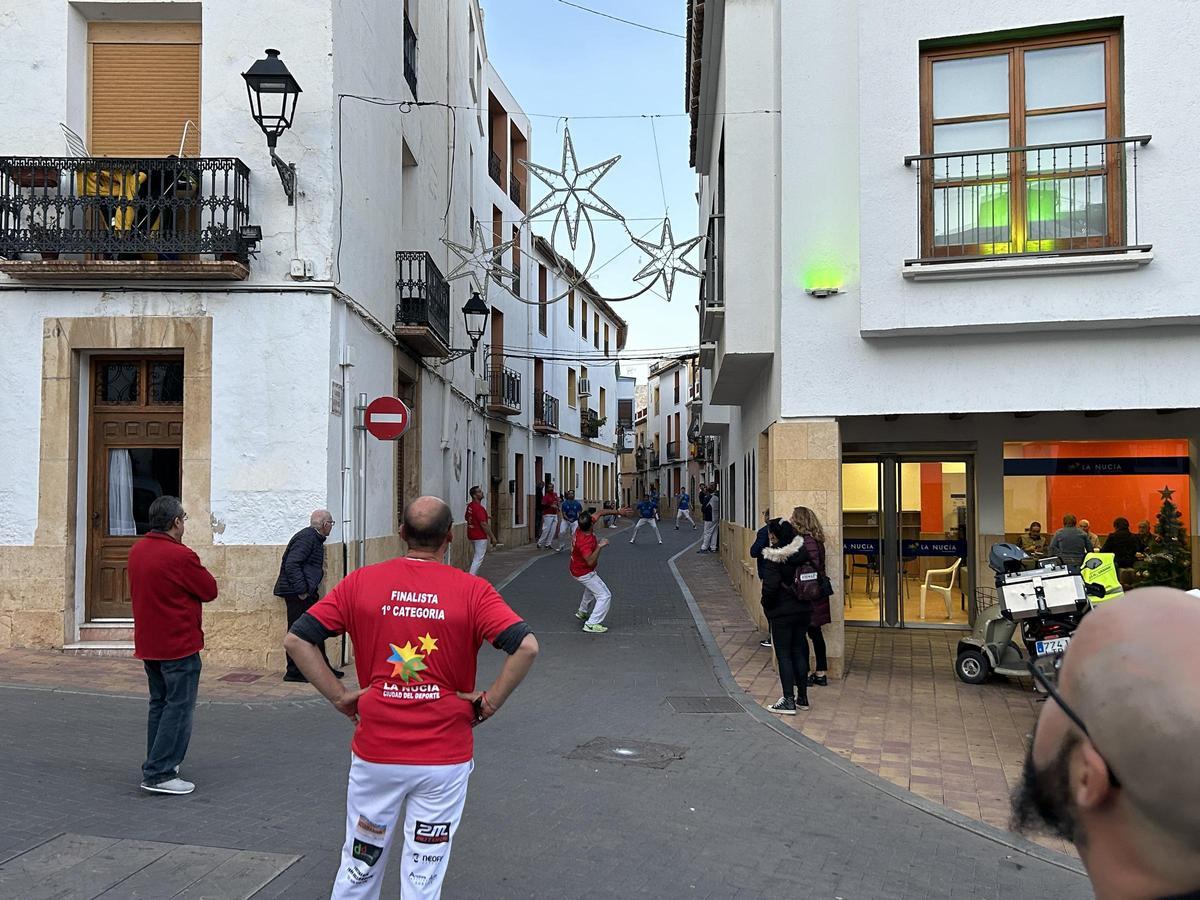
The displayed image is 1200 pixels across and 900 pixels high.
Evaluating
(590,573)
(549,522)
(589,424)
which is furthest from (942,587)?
(589,424)

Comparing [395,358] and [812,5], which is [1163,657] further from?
[395,358]

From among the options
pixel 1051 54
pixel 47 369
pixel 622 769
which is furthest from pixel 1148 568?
pixel 47 369

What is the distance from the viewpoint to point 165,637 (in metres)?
5.62

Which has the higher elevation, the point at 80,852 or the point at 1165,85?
the point at 1165,85

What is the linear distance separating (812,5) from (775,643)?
20.7ft

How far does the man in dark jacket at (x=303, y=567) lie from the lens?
9023 millimetres

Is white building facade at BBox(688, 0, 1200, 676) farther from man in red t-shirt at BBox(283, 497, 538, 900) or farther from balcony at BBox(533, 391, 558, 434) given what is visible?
balcony at BBox(533, 391, 558, 434)

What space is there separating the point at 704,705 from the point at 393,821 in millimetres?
5264

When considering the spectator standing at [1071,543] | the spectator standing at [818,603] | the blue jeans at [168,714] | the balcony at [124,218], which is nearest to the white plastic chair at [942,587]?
the spectator standing at [1071,543]

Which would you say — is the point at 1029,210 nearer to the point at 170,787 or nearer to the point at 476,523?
the point at 170,787

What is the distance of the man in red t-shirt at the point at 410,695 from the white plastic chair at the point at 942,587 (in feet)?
34.2

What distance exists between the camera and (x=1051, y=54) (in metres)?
9.12

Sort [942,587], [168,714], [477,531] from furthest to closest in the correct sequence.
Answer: [477,531], [942,587], [168,714]

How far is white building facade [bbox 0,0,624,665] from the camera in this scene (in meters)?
9.85
